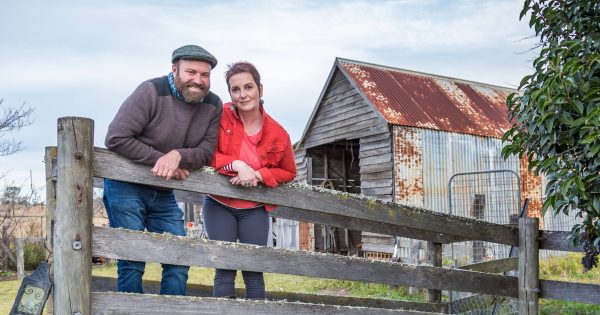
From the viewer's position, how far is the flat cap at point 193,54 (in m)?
3.42

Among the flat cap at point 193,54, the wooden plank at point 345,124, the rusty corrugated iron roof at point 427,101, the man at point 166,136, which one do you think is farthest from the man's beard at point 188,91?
the wooden plank at point 345,124

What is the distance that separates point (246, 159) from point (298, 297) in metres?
1.59

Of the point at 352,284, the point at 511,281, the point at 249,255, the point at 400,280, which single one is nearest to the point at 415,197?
the point at 352,284

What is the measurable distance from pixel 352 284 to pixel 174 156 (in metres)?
8.57

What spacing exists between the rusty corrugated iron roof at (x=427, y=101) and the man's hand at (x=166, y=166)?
10.4m

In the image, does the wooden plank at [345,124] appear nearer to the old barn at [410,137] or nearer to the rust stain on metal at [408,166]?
the old barn at [410,137]

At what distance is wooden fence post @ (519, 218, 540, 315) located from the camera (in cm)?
483

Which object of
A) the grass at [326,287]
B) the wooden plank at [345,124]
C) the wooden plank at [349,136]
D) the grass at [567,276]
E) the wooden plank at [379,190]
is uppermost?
the wooden plank at [345,124]

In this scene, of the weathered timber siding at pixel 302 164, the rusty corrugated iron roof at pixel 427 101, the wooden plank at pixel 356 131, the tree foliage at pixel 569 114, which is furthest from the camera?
the weathered timber siding at pixel 302 164

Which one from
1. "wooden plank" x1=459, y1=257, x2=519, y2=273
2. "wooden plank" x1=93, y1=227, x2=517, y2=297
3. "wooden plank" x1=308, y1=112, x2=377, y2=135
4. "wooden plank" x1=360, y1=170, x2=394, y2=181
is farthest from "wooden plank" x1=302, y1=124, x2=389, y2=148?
"wooden plank" x1=93, y1=227, x2=517, y2=297

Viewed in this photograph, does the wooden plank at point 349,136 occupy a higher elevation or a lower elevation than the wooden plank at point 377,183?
higher

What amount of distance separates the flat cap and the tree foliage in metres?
2.47

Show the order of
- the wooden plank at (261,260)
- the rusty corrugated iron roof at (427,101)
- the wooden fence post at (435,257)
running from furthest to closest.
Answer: the rusty corrugated iron roof at (427,101) < the wooden fence post at (435,257) < the wooden plank at (261,260)

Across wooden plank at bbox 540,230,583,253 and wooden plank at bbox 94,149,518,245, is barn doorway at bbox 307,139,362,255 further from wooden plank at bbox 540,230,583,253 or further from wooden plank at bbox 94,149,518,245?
wooden plank at bbox 94,149,518,245
